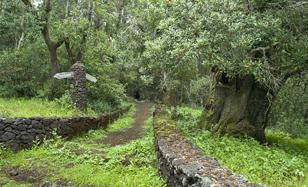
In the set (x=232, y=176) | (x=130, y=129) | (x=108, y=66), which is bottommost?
(x=130, y=129)

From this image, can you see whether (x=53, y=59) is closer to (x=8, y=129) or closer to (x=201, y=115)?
(x=201, y=115)

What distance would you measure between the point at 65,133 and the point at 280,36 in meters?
9.28

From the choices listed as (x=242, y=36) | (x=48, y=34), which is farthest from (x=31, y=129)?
(x=48, y=34)

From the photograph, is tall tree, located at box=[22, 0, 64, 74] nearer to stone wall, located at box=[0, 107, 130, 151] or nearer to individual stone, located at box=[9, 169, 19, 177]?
stone wall, located at box=[0, 107, 130, 151]

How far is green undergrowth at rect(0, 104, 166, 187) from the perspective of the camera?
11.1m

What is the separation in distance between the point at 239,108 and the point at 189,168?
9.05 m

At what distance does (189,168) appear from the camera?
7992 mm

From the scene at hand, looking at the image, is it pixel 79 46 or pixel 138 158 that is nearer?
pixel 138 158

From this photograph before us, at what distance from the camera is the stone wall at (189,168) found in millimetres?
6938

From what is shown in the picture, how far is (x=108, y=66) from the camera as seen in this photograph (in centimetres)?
2891

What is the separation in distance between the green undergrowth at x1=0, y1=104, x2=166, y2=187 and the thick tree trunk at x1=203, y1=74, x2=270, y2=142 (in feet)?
11.3

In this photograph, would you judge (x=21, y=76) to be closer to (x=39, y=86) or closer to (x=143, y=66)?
(x=39, y=86)

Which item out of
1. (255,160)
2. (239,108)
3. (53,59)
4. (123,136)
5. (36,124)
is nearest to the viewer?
(255,160)

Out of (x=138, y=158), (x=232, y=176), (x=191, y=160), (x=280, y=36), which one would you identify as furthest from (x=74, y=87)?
(x=232, y=176)
